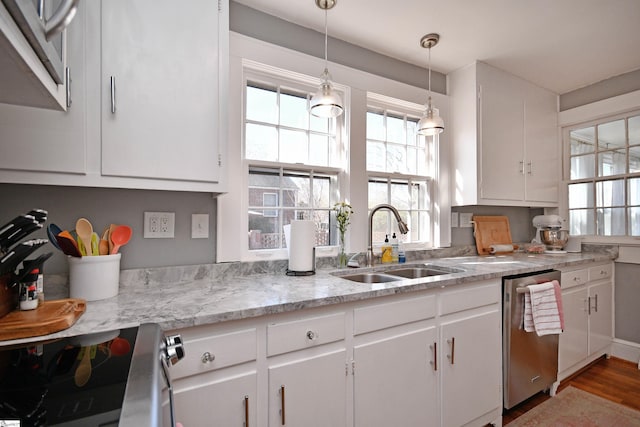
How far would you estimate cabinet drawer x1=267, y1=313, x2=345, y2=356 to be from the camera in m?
1.18

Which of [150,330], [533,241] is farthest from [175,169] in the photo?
[533,241]

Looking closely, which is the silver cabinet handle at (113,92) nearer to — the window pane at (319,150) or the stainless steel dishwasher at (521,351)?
the window pane at (319,150)

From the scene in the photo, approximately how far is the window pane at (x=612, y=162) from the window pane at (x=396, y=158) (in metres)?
2.05

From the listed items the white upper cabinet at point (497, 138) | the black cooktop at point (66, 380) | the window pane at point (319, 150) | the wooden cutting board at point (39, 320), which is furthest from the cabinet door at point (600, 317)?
the wooden cutting board at point (39, 320)

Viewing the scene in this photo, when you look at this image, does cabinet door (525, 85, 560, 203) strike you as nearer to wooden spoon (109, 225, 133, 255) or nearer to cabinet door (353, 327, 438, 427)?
cabinet door (353, 327, 438, 427)

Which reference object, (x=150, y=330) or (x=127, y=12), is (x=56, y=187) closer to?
(x=127, y=12)

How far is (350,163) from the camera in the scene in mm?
2164

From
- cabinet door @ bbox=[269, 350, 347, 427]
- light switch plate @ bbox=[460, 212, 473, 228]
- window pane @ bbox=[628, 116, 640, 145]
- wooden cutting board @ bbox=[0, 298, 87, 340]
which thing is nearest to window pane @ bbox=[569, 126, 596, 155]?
window pane @ bbox=[628, 116, 640, 145]

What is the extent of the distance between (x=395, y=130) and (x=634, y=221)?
7.69 ft

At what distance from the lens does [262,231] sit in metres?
1.92

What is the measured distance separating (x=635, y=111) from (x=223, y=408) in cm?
391

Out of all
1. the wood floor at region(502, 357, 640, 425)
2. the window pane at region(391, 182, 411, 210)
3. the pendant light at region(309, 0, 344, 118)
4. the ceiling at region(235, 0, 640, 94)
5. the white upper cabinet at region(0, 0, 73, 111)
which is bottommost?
the wood floor at region(502, 357, 640, 425)

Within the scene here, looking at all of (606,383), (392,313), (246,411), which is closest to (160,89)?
(246,411)

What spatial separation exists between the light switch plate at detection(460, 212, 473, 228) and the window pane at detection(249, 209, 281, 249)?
1.74 metres
